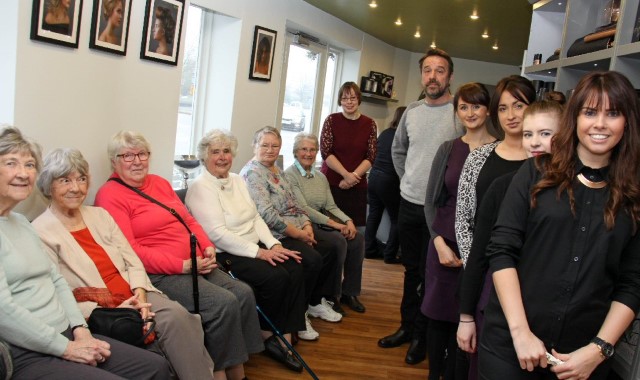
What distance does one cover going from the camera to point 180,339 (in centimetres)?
226

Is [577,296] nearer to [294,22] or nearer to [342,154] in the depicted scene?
[342,154]

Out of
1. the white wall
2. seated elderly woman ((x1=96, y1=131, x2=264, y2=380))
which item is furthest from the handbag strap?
the white wall

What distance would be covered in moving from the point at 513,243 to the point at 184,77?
323cm

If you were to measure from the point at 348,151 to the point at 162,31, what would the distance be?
5.89ft

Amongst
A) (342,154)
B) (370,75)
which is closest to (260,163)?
(342,154)

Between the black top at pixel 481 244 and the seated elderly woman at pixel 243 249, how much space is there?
4.46 feet

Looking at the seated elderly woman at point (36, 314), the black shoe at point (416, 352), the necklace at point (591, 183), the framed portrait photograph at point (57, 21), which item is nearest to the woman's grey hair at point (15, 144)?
the seated elderly woman at point (36, 314)

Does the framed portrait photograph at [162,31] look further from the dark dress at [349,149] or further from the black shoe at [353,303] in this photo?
the black shoe at [353,303]

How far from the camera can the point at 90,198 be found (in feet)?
9.07

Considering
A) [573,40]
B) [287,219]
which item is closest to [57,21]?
[287,219]

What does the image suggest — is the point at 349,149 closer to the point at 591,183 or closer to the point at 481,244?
the point at 481,244

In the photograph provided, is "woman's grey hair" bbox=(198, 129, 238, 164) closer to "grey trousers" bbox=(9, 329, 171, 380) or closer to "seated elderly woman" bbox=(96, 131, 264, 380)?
"seated elderly woman" bbox=(96, 131, 264, 380)

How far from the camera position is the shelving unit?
228 centimetres

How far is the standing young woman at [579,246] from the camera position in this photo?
4.76 ft
